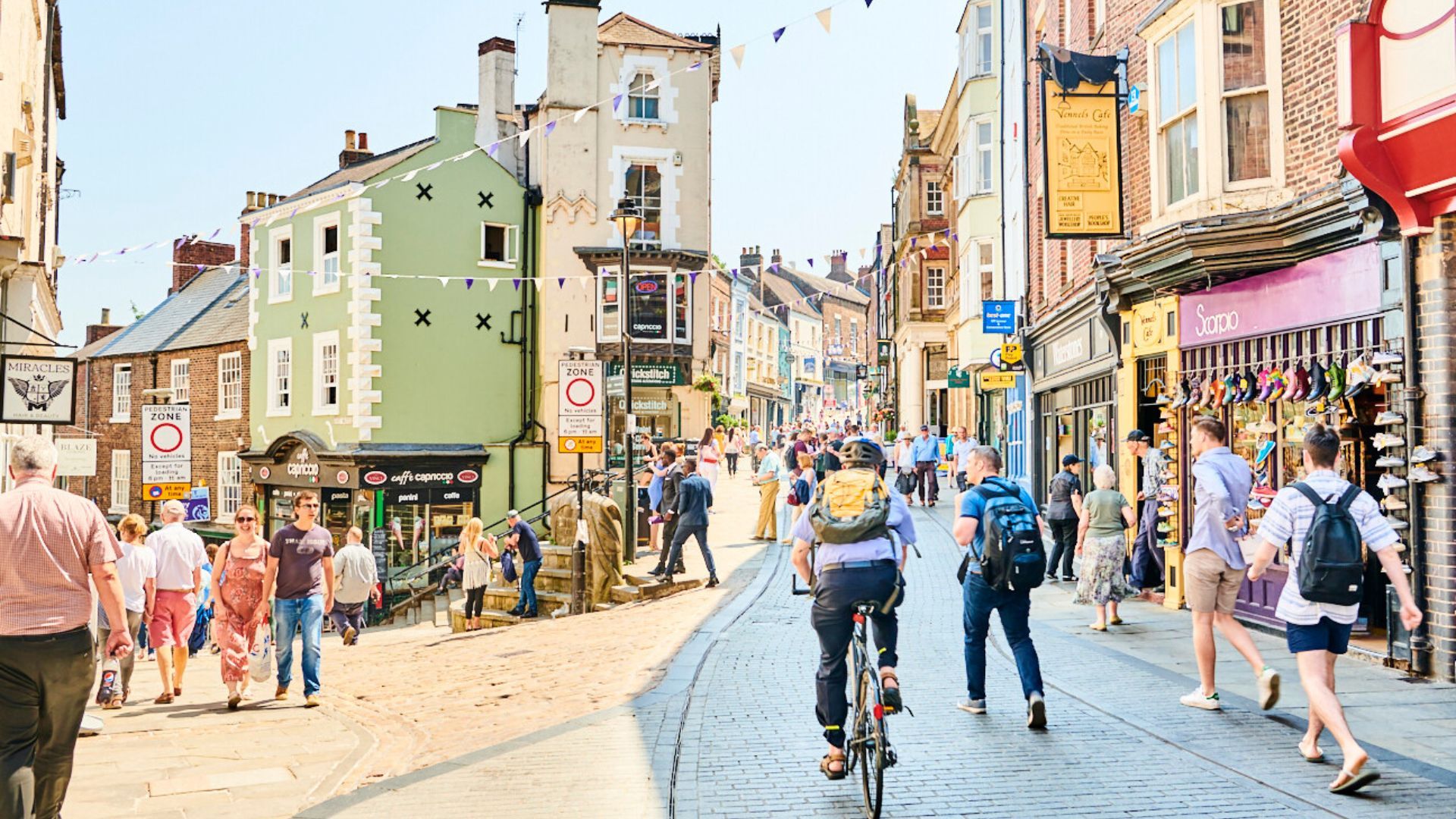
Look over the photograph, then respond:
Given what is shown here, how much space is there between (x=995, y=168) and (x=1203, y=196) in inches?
623

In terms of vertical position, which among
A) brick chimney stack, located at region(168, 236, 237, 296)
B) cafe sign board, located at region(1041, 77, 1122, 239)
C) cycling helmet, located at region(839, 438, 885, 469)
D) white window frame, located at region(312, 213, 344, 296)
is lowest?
cycling helmet, located at region(839, 438, 885, 469)

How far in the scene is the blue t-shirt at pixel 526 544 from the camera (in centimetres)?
1786

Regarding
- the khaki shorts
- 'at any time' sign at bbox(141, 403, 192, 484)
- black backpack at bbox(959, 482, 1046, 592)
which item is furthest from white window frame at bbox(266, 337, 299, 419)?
the khaki shorts

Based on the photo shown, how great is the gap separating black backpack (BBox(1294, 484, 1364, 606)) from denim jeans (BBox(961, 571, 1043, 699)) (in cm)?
163

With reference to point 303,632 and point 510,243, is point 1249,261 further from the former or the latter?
point 510,243

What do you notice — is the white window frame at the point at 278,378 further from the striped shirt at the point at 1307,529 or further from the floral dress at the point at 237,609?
the striped shirt at the point at 1307,529

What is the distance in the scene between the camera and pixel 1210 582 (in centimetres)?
745

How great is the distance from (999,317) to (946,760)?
1559cm

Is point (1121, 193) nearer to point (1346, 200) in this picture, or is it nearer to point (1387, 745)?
point (1346, 200)

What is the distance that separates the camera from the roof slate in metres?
33.2

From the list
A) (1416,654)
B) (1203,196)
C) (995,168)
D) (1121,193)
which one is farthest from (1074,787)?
(995,168)

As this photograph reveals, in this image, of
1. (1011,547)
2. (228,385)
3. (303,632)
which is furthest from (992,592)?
(228,385)

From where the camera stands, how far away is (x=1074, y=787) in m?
5.88

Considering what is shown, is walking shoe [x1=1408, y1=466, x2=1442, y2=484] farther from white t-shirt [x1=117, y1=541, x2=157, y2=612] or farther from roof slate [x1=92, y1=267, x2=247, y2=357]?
roof slate [x1=92, y1=267, x2=247, y2=357]
